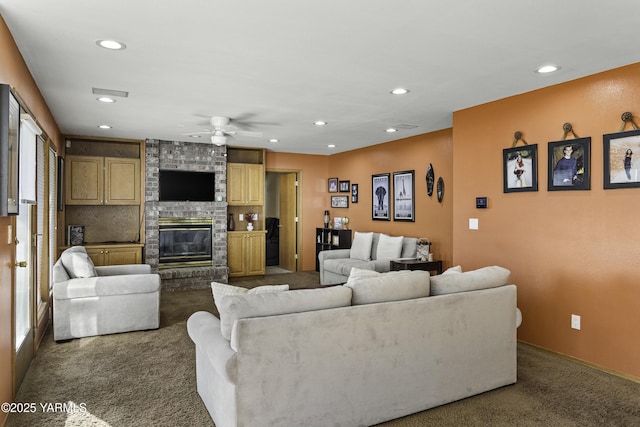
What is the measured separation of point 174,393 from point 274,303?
1370 millimetres

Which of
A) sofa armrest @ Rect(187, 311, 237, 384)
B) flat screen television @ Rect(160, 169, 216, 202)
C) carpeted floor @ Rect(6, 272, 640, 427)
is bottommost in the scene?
carpeted floor @ Rect(6, 272, 640, 427)

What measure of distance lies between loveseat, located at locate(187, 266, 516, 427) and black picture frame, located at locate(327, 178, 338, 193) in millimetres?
5793

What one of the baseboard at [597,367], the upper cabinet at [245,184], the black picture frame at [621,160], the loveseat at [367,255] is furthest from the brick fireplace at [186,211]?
the black picture frame at [621,160]

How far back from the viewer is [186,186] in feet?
24.3

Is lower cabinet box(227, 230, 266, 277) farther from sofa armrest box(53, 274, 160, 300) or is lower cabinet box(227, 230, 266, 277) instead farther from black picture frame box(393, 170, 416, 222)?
sofa armrest box(53, 274, 160, 300)

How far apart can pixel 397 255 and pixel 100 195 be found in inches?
195

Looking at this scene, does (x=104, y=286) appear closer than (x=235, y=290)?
No

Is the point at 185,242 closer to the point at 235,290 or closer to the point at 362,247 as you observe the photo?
the point at 362,247

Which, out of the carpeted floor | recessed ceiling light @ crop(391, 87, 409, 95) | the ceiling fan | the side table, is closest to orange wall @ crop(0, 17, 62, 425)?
the carpeted floor

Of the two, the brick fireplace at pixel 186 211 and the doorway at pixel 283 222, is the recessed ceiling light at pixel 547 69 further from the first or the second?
the doorway at pixel 283 222

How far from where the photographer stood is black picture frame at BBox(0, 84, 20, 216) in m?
2.37

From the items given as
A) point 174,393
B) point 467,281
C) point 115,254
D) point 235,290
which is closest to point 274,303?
point 235,290

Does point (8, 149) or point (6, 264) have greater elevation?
point (8, 149)

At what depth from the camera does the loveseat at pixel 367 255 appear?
248 inches
